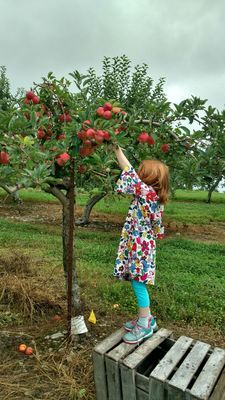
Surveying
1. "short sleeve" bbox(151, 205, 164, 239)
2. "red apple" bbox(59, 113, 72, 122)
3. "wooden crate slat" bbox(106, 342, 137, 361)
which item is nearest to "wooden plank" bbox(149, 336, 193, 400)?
"wooden crate slat" bbox(106, 342, 137, 361)

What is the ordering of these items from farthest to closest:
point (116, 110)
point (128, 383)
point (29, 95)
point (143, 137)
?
point (143, 137) → point (29, 95) → point (116, 110) → point (128, 383)

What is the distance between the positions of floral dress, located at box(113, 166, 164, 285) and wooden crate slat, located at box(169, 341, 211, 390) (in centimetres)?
59

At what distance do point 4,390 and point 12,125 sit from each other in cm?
205

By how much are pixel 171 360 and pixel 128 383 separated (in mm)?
327

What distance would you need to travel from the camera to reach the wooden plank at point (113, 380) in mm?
2758

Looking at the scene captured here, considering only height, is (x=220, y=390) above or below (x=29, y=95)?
below

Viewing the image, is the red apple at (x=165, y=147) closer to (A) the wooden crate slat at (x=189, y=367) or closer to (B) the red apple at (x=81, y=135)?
(B) the red apple at (x=81, y=135)

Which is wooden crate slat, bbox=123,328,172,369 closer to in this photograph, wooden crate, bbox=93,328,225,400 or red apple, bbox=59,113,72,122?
wooden crate, bbox=93,328,225,400

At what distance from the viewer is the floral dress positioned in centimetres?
314

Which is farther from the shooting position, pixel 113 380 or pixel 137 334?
pixel 137 334

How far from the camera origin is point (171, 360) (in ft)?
9.12

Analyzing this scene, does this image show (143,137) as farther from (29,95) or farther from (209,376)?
(209,376)

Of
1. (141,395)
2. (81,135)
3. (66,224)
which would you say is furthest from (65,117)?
(141,395)

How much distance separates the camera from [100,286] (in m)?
5.60
